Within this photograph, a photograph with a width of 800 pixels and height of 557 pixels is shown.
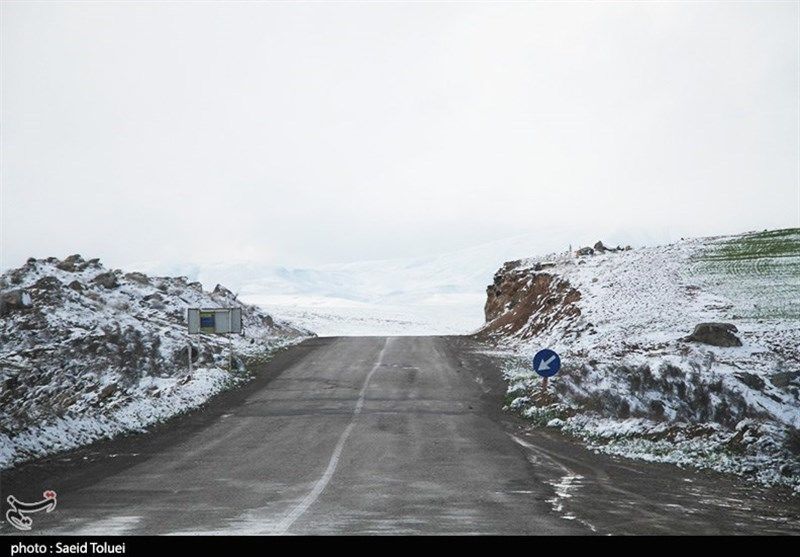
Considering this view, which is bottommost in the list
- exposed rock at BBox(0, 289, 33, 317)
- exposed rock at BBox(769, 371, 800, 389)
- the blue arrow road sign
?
exposed rock at BBox(769, 371, 800, 389)

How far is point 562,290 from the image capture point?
4697 cm

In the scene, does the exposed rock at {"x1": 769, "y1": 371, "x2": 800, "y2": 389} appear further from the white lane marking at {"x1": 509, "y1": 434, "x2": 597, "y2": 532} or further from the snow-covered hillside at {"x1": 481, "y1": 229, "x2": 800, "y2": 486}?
the white lane marking at {"x1": 509, "y1": 434, "x2": 597, "y2": 532}

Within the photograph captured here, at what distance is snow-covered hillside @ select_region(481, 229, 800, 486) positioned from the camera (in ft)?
Result: 56.2

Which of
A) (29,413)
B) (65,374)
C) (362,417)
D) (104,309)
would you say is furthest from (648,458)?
(104,309)

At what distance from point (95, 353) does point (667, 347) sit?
2361cm

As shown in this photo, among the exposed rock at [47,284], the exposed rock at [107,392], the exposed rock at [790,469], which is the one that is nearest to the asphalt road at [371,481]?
the exposed rock at [790,469]

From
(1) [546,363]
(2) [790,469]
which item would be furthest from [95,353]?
(2) [790,469]

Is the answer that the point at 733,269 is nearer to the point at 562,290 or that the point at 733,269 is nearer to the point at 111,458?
the point at 562,290

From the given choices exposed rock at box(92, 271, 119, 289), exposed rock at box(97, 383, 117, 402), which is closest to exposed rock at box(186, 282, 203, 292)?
exposed rock at box(92, 271, 119, 289)

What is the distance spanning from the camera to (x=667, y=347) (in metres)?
30.5

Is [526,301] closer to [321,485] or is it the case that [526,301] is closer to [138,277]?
[138,277]

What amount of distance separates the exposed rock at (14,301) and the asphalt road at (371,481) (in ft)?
55.5

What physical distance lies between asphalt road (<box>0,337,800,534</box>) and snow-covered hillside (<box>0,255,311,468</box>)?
95cm

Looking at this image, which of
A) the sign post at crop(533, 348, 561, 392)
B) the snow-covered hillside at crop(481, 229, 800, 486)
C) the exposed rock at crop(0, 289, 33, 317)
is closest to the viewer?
the snow-covered hillside at crop(481, 229, 800, 486)
